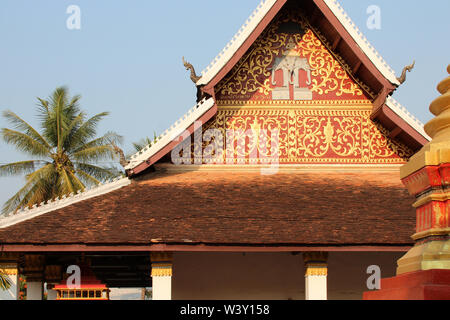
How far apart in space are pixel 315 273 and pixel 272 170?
2987 millimetres

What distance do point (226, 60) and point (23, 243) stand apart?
5.42 meters

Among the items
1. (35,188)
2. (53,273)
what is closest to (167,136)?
(53,273)

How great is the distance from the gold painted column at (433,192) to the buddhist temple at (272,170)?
6721 millimetres

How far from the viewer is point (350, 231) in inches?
518

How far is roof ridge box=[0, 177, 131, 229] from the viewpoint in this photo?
534 inches

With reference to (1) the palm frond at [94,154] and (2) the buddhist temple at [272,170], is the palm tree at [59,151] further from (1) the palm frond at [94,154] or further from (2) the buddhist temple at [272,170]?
(2) the buddhist temple at [272,170]

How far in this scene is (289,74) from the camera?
1631 centimetres

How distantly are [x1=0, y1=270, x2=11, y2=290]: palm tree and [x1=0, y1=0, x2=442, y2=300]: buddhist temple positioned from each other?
29 cm

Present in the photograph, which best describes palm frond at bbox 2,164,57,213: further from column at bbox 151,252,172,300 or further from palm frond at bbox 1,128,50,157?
column at bbox 151,252,172,300

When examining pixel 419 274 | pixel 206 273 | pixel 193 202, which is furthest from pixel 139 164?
pixel 419 274

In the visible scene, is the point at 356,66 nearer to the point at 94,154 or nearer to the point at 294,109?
the point at 294,109

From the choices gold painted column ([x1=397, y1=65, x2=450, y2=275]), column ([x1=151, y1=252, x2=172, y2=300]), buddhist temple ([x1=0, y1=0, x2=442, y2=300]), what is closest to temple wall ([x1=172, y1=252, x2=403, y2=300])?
buddhist temple ([x1=0, y1=0, x2=442, y2=300])

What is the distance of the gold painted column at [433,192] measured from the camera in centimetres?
614

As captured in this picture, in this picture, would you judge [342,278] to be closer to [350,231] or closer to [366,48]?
[350,231]
